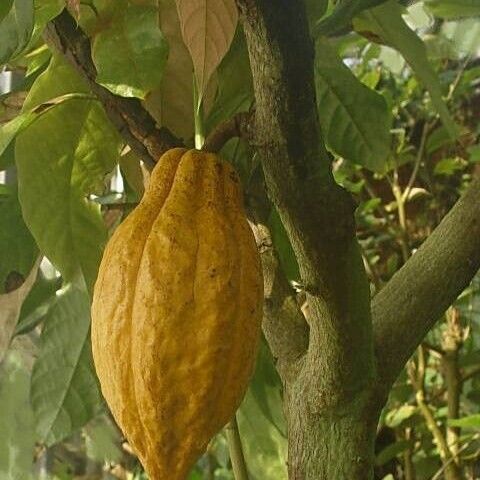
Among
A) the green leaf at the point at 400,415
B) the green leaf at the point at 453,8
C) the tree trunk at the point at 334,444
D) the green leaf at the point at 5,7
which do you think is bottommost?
the green leaf at the point at 400,415

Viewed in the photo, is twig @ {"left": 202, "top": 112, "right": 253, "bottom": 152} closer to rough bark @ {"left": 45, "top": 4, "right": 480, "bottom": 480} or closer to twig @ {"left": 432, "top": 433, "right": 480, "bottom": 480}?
rough bark @ {"left": 45, "top": 4, "right": 480, "bottom": 480}

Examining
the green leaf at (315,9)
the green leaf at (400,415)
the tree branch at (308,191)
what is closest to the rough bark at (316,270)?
the tree branch at (308,191)

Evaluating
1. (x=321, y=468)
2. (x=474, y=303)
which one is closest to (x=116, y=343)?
(x=321, y=468)

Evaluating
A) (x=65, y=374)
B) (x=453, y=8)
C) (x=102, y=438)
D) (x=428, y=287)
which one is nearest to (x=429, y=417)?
(x=102, y=438)

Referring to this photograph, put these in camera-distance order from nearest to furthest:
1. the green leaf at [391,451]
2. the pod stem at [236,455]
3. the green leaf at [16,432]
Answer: the pod stem at [236,455] < the green leaf at [16,432] < the green leaf at [391,451]

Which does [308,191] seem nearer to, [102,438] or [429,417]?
[102,438]

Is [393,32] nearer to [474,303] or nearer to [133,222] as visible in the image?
[133,222]

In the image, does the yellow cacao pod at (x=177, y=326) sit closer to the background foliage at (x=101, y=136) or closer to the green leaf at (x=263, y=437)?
the background foliage at (x=101, y=136)
